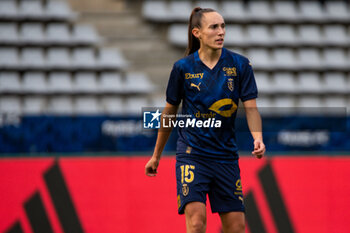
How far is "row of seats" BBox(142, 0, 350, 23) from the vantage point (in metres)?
11.6

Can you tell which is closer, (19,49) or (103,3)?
(19,49)

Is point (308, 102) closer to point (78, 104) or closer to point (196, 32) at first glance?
point (78, 104)

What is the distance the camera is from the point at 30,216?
5816 millimetres

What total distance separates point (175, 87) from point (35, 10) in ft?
26.1

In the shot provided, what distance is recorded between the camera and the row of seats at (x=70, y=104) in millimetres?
10312

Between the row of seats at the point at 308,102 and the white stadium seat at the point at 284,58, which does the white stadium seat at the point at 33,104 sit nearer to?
the row of seats at the point at 308,102

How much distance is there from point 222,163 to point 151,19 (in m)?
8.23

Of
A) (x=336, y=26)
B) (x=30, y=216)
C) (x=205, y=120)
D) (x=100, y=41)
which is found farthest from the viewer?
(x=336, y=26)

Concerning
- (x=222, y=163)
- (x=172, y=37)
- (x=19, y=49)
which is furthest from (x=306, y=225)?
(x=19, y=49)

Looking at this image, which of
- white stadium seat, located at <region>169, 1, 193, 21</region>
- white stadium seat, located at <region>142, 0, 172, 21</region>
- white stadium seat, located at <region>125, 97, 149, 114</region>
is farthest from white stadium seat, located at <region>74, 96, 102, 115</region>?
white stadium seat, located at <region>169, 1, 193, 21</region>

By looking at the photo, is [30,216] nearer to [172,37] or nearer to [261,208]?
[261,208]

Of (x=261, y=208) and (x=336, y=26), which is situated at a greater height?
(x=336, y=26)

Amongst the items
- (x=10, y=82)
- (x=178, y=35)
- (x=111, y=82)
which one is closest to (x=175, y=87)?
(x=111, y=82)

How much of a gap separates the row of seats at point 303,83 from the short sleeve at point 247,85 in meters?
7.39
